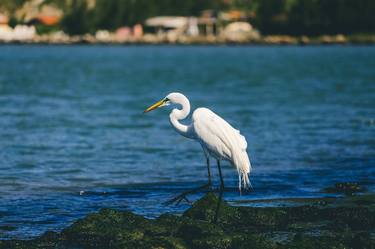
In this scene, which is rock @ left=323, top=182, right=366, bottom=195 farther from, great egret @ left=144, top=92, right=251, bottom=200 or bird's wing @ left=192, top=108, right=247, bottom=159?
bird's wing @ left=192, top=108, right=247, bottom=159

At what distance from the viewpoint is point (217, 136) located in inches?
553

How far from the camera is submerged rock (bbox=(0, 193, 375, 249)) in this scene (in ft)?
39.4

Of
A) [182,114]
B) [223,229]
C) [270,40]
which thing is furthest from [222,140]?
[270,40]

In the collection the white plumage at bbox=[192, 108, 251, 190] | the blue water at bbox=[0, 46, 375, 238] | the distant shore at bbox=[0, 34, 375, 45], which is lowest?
the distant shore at bbox=[0, 34, 375, 45]

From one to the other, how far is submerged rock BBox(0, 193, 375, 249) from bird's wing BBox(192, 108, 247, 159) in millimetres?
814

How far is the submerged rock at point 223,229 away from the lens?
473 inches

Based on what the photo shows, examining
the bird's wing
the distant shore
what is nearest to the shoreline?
the bird's wing

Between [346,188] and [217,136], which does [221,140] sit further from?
[346,188]

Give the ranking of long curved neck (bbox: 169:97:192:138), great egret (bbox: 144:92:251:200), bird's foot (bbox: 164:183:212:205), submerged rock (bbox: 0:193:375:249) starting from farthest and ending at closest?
bird's foot (bbox: 164:183:212:205)
long curved neck (bbox: 169:97:192:138)
great egret (bbox: 144:92:251:200)
submerged rock (bbox: 0:193:375:249)

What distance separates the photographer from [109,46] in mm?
192000

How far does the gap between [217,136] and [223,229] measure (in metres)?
A: 1.56

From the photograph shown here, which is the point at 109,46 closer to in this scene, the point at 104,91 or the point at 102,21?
the point at 102,21

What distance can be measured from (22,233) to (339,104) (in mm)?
30776

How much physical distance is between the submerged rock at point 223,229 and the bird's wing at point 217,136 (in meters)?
0.81
